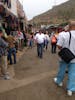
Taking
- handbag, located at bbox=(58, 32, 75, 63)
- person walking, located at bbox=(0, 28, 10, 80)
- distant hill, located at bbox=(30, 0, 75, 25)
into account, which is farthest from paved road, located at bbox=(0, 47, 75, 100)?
distant hill, located at bbox=(30, 0, 75, 25)

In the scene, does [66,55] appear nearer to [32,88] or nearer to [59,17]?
[32,88]

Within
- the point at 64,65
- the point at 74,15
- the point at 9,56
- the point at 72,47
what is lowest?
the point at 74,15

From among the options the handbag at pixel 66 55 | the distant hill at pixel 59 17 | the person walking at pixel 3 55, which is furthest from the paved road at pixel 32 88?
the distant hill at pixel 59 17

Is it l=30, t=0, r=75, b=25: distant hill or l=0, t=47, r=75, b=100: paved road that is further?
l=30, t=0, r=75, b=25: distant hill

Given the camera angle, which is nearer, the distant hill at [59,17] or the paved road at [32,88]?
the paved road at [32,88]

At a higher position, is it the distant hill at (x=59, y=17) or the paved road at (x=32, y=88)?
the paved road at (x=32, y=88)

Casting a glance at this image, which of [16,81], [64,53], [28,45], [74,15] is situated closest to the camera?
[64,53]

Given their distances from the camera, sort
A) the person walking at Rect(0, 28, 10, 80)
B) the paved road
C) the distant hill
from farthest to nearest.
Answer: the distant hill
the person walking at Rect(0, 28, 10, 80)
the paved road

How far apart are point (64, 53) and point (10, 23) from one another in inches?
390

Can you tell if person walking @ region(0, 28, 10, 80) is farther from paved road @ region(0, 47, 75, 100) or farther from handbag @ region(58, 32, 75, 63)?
handbag @ region(58, 32, 75, 63)

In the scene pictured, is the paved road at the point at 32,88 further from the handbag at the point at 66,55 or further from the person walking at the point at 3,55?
the handbag at the point at 66,55

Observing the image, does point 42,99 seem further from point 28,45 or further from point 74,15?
point 74,15

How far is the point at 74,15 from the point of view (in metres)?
90.4

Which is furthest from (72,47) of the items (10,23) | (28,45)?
(28,45)
